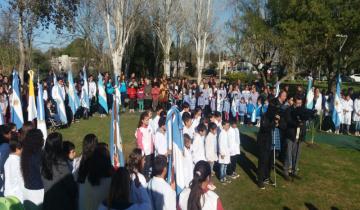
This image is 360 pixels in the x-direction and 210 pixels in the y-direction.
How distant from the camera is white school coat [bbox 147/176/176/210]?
16.9 ft

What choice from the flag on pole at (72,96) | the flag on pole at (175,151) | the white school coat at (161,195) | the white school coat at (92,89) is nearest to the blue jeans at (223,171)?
the flag on pole at (175,151)

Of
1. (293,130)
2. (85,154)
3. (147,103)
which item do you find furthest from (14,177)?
(147,103)

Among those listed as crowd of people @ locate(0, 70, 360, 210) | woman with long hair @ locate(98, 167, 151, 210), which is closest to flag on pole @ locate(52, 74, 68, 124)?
crowd of people @ locate(0, 70, 360, 210)

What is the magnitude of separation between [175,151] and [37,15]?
1973 centimetres

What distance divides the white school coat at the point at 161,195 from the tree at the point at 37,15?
19731mm

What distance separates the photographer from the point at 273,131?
947cm

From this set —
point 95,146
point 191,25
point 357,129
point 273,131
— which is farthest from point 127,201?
point 191,25

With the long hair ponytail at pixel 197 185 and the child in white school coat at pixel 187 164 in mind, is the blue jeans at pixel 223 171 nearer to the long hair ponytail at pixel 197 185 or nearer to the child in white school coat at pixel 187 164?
the child in white school coat at pixel 187 164

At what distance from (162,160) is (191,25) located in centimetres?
3703

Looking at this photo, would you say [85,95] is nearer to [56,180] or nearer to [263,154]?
[263,154]

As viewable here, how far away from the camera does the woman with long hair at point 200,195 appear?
4.50m

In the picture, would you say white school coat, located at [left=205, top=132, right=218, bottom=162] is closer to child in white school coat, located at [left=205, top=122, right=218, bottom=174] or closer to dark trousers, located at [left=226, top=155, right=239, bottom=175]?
child in white school coat, located at [left=205, top=122, right=218, bottom=174]

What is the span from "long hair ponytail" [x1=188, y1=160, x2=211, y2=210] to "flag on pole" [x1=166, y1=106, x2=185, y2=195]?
2.43 m

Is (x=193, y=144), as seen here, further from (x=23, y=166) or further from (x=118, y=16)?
(x=118, y=16)
